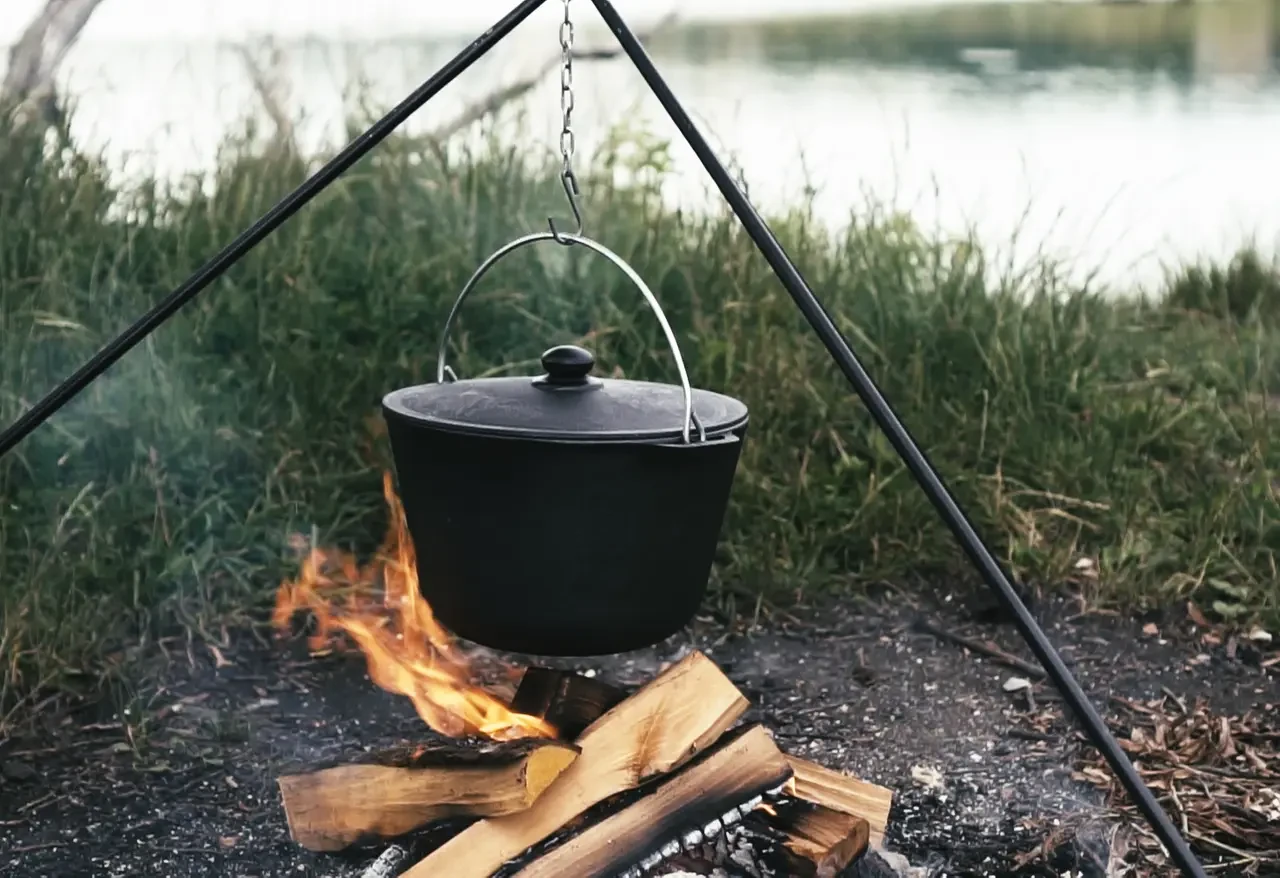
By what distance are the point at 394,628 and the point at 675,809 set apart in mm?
1272

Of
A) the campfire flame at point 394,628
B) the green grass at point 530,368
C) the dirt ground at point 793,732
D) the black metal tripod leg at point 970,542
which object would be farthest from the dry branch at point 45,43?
the black metal tripod leg at point 970,542

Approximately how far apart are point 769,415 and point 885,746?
1.16 m

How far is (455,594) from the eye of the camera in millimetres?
1920

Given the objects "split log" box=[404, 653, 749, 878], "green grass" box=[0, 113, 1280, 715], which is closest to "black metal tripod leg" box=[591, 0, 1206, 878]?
"split log" box=[404, 653, 749, 878]

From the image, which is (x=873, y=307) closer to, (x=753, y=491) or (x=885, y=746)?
(x=753, y=491)

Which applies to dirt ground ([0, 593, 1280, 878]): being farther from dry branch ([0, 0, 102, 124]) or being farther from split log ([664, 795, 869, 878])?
dry branch ([0, 0, 102, 124])

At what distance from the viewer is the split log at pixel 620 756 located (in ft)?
6.39

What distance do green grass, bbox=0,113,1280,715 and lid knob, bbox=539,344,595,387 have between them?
1.45 m

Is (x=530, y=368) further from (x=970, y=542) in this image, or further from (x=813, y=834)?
(x=970, y=542)

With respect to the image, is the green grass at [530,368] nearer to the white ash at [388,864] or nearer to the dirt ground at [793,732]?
the dirt ground at [793,732]

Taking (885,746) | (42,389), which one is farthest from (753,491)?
(42,389)

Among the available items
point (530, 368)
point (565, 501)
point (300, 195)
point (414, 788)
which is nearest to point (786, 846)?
point (414, 788)

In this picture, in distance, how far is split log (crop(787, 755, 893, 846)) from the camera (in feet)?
7.16

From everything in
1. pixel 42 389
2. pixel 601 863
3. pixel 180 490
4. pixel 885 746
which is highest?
pixel 42 389
